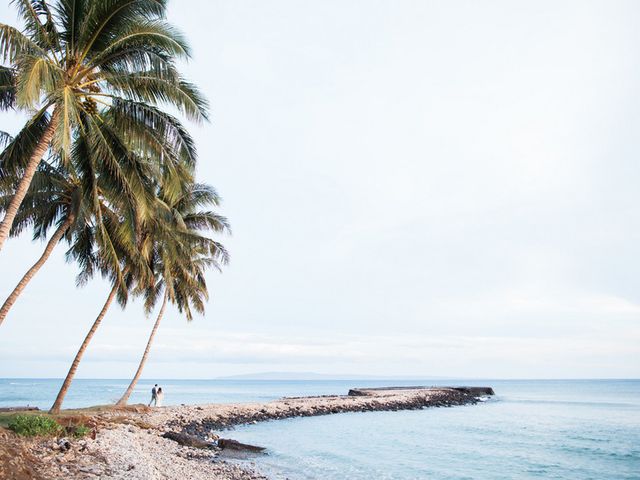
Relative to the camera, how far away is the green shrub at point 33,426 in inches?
506

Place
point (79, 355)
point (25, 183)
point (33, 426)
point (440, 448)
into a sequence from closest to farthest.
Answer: point (25, 183), point (33, 426), point (79, 355), point (440, 448)

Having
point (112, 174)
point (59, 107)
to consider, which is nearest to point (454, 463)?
point (112, 174)

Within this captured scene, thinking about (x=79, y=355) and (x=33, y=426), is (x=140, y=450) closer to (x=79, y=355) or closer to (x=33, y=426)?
(x=33, y=426)

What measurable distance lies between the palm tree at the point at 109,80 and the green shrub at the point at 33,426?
226 inches

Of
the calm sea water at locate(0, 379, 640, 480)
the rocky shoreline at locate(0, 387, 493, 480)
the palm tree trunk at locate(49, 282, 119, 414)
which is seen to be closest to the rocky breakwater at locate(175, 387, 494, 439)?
the rocky shoreline at locate(0, 387, 493, 480)

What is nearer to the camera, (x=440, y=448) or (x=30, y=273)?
(x=30, y=273)

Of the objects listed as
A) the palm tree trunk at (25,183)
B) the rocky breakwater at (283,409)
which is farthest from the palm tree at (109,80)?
the rocky breakwater at (283,409)

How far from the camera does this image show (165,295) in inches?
1170

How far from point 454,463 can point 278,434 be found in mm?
10021

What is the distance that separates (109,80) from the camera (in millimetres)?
12828

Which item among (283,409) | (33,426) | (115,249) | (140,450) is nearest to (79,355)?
(115,249)

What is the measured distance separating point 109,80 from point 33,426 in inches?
368

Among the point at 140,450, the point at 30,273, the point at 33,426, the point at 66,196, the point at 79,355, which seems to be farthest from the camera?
the point at 79,355

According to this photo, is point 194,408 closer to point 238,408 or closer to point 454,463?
point 238,408
